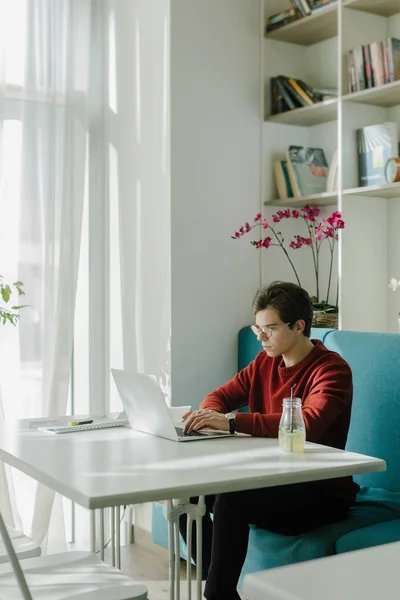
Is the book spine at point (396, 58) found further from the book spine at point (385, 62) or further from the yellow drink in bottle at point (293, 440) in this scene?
the yellow drink in bottle at point (293, 440)

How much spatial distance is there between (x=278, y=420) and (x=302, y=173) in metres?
1.68

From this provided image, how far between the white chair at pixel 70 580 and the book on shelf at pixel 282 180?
2113 mm

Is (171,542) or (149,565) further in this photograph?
(149,565)

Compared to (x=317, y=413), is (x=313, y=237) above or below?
above

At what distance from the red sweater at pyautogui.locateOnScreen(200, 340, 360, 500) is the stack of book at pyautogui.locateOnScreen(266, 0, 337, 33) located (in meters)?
1.66

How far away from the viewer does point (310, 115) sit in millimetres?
3693

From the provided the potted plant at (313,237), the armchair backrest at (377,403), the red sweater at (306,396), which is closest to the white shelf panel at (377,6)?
the potted plant at (313,237)

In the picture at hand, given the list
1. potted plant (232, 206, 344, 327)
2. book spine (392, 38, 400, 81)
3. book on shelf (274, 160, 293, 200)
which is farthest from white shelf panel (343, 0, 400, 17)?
potted plant (232, 206, 344, 327)

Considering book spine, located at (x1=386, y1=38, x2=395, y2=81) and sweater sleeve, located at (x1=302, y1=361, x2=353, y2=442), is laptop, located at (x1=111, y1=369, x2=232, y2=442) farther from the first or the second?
book spine, located at (x1=386, y1=38, x2=395, y2=81)

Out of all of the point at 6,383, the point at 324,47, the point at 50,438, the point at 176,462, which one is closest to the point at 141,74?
the point at 324,47

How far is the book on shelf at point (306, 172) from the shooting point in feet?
A: 12.2

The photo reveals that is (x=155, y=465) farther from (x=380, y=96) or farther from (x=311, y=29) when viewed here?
(x=311, y=29)

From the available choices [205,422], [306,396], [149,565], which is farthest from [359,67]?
[149,565]

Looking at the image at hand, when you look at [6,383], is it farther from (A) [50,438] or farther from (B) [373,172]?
(B) [373,172]
